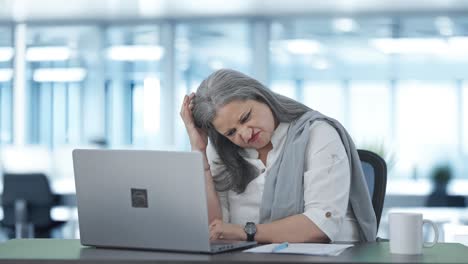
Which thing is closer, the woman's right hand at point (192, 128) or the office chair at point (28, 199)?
the woman's right hand at point (192, 128)

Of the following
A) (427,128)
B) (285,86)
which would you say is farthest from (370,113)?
(285,86)

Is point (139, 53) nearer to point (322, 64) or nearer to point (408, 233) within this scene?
point (322, 64)

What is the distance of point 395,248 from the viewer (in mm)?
1807

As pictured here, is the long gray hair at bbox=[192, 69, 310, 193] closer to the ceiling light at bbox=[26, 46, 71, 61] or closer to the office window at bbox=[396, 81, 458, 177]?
the office window at bbox=[396, 81, 458, 177]

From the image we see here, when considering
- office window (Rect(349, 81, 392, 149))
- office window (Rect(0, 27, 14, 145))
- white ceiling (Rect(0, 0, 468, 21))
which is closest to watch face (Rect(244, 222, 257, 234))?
white ceiling (Rect(0, 0, 468, 21))

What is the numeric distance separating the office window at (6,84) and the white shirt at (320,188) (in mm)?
6751

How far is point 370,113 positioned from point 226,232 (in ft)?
21.4

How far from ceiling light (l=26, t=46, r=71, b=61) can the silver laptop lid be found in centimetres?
701

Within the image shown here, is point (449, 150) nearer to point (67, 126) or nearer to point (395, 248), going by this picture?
point (67, 126)

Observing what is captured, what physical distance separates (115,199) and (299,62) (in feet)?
22.4

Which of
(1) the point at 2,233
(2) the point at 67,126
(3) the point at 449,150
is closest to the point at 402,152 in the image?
(3) the point at 449,150

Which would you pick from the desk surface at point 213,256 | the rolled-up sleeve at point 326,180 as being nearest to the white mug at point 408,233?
the desk surface at point 213,256

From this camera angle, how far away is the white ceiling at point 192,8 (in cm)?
787

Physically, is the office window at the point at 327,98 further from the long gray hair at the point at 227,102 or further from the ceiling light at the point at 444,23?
the long gray hair at the point at 227,102
